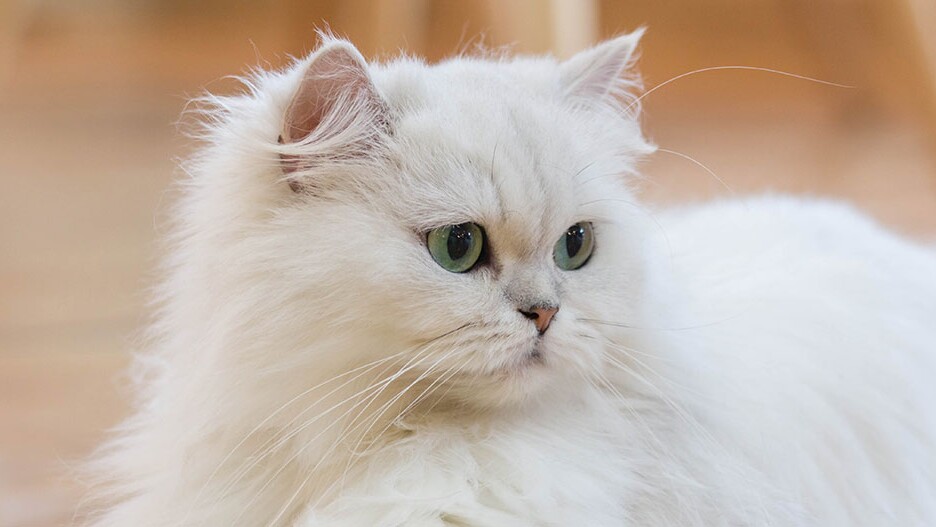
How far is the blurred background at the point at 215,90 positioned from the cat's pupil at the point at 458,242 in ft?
1.69

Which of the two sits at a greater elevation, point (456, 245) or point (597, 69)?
point (597, 69)

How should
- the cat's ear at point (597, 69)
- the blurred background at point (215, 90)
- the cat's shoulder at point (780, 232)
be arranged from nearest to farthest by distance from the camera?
the cat's ear at point (597, 69)
the cat's shoulder at point (780, 232)
the blurred background at point (215, 90)

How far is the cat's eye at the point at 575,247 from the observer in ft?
2.90

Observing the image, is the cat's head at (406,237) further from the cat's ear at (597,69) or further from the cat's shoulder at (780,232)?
the cat's shoulder at (780,232)

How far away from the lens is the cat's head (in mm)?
796

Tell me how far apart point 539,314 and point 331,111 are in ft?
0.84

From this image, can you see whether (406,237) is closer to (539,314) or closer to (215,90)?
(539,314)

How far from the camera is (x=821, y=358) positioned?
111 cm

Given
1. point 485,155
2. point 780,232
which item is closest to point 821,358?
point 780,232

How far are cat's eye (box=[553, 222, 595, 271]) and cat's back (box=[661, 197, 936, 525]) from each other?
17 centimetres

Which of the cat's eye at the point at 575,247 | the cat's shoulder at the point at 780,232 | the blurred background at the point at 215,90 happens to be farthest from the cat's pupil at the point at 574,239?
the blurred background at the point at 215,90

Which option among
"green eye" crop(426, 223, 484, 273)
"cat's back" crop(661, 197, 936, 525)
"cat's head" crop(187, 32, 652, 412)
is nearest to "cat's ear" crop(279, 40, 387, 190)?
"cat's head" crop(187, 32, 652, 412)

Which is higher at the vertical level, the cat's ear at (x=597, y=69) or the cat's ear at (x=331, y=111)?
the cat's ear at (x=597, y=69)

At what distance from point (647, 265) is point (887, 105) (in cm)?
231
